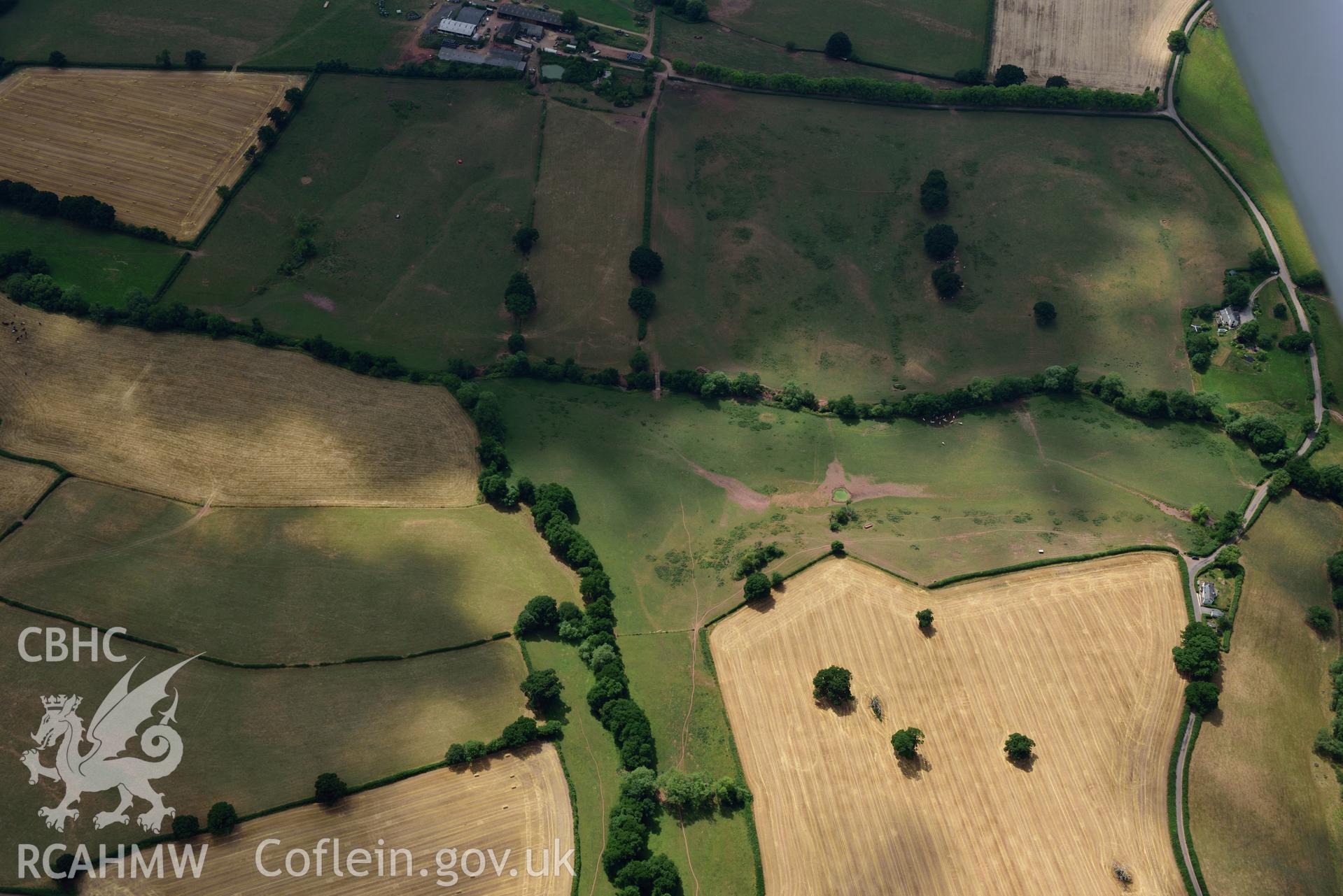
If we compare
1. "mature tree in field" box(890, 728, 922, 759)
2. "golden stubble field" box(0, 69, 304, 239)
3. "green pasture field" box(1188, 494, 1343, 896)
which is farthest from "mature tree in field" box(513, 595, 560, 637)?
"golden stubble field" box(0, 69, 304, 239)

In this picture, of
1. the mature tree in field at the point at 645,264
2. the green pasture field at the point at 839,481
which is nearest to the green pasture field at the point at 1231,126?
the green pasture field at the point at 839,481

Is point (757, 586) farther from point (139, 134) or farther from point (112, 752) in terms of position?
point (139, 134)

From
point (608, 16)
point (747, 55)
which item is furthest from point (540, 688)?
point (608, 16)

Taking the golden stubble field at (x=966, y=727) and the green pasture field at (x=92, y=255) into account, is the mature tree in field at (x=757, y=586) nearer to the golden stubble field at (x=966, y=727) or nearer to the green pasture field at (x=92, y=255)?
the golden stubble field at (x=966, y=727)

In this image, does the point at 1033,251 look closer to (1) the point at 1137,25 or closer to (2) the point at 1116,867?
(1) the point at 1137,25

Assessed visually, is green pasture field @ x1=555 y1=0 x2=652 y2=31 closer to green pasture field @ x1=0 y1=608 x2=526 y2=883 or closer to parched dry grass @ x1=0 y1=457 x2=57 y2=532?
parched dry grass @ x1=0 y1=457 x2=57 y2=532

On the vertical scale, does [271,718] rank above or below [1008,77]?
below

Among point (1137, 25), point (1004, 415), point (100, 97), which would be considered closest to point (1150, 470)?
point (1004, 415)
